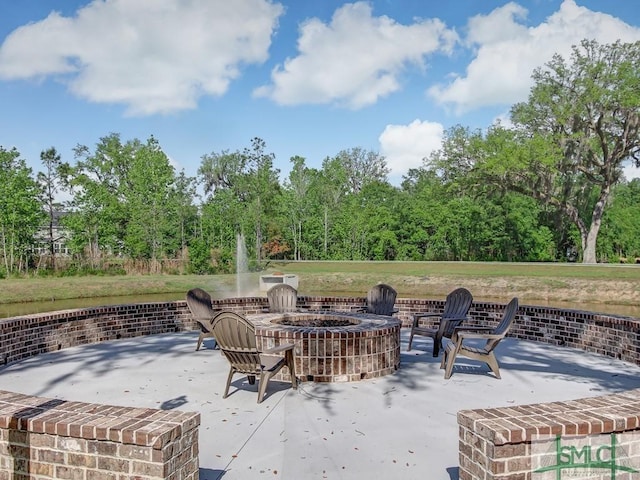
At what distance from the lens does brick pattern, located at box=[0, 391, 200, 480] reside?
2.25 meters

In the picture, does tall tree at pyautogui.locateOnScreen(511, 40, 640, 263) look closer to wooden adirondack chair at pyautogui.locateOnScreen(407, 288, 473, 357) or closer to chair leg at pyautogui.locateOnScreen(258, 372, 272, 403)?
wooden adirondack chair at pyautogui.locateOnScreen(407, 288, 473, 357)

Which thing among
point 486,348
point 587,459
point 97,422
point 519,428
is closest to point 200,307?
point 486,348

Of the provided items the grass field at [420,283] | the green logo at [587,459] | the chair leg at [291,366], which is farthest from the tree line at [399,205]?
the green logo at [587,459]

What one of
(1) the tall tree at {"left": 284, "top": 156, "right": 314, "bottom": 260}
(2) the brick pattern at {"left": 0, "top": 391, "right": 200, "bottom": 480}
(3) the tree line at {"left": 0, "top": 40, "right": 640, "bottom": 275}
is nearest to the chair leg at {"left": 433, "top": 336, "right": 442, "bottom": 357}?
(2) the brick pattern at {"left": 0, "top": 391, "right": 200, "bottom": 480}

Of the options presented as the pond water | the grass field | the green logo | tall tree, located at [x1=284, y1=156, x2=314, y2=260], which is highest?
tall tree, located at [x1=284, y1=156, x2=314, y2=260]

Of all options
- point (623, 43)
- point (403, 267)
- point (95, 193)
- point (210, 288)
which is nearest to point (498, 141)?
point (623, 43)

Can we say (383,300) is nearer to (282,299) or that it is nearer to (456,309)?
(456,309)

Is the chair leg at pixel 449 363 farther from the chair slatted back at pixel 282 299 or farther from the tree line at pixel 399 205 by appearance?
the tree line at pixel 399 205

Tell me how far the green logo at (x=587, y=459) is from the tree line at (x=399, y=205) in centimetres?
2583

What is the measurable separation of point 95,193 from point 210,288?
42.6ft

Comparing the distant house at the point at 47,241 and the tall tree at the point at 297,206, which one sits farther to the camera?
the tall tree at the point at 297,206

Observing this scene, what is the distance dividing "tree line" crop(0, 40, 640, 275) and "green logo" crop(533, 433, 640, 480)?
84.7ft

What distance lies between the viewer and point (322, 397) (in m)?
4.76

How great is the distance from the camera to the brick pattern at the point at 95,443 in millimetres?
2250
